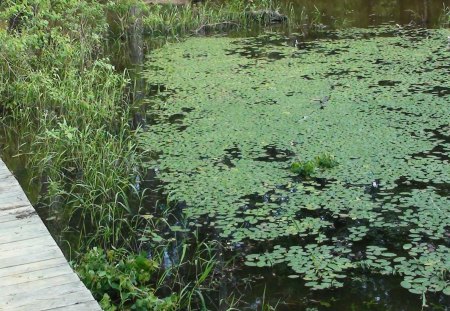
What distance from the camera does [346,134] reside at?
5895 millimetres

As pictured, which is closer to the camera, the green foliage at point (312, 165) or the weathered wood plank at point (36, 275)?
the weathered wood plank at point (36, 275)

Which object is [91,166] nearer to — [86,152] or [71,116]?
[86,152]

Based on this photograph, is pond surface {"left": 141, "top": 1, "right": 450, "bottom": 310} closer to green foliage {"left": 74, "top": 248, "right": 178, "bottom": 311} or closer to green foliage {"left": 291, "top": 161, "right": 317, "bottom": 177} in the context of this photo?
green foliage {"left": 291, "top": 161, "right": 317, "bottom": 177}

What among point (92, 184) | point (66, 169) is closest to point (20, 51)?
point (66, 169)

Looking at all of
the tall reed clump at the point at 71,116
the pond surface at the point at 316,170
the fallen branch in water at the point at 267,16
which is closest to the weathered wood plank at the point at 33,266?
the pond surface at the point at 316,170

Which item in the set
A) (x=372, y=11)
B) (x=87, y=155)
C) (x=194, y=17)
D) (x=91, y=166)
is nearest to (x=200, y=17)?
(x=194, y=17)

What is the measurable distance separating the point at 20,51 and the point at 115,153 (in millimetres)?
1956

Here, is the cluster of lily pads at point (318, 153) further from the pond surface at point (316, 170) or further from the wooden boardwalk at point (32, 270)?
the wooden boardwalk at point (32, 270)

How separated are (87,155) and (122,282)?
203 cm

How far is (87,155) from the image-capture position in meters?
5.49

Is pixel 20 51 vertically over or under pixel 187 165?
over

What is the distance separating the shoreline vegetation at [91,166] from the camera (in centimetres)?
385

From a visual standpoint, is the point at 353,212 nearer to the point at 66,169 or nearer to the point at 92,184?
the point at 92,184

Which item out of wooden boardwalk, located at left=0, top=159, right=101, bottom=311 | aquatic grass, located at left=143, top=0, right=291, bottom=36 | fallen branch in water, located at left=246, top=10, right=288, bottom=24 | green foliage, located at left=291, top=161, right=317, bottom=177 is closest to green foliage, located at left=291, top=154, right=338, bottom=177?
green foliage, located at left=291, top=161, right=317, bottom=177
